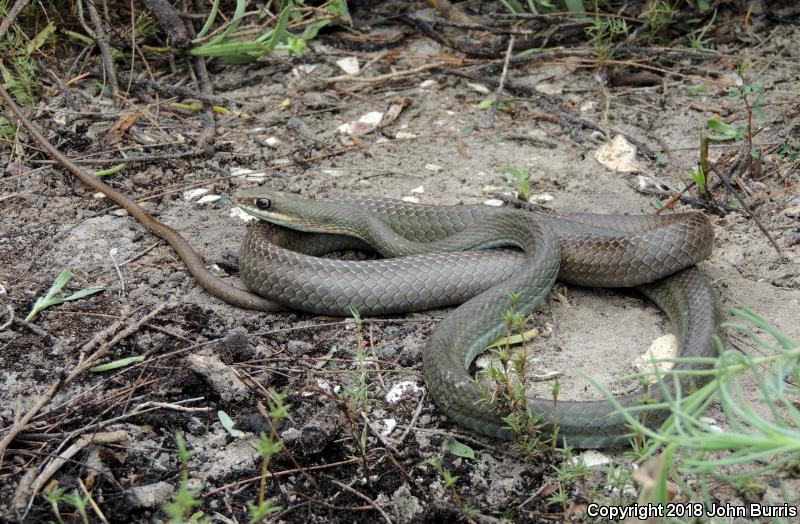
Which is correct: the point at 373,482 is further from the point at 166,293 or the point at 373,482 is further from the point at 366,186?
the point at 366,186

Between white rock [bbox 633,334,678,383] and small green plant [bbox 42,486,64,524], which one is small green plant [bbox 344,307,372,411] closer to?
small green plant [bbox 42,486,64,524]

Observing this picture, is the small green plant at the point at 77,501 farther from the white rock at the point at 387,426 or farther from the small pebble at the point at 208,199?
the small pebble at the point at 208,199

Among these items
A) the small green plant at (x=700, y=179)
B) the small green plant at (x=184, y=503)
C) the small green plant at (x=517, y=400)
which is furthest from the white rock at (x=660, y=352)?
the small green plant at (x=184, y=503)

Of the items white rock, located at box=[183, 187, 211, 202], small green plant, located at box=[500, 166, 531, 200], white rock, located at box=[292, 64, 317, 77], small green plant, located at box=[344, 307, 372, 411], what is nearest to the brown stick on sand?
white rock, located at box=[183, 187, 211, 202]

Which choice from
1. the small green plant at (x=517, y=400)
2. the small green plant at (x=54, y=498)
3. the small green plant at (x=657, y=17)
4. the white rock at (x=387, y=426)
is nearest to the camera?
the small green plant at (x=54, y=498)

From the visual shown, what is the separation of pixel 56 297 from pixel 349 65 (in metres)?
3.82

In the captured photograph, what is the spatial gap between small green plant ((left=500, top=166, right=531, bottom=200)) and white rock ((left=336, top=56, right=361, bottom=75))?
210 cm

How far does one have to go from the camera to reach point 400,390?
14.5 ft

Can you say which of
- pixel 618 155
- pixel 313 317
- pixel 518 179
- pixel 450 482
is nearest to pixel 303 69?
pixel 518 179

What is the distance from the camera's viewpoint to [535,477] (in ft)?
12.5

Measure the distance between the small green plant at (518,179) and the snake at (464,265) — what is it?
0.50 metres

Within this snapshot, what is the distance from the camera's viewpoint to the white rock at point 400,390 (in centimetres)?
436

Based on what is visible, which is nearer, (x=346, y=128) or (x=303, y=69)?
(x=346, y=128)

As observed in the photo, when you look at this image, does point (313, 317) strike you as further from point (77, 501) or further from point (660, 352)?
point (77, 501)
